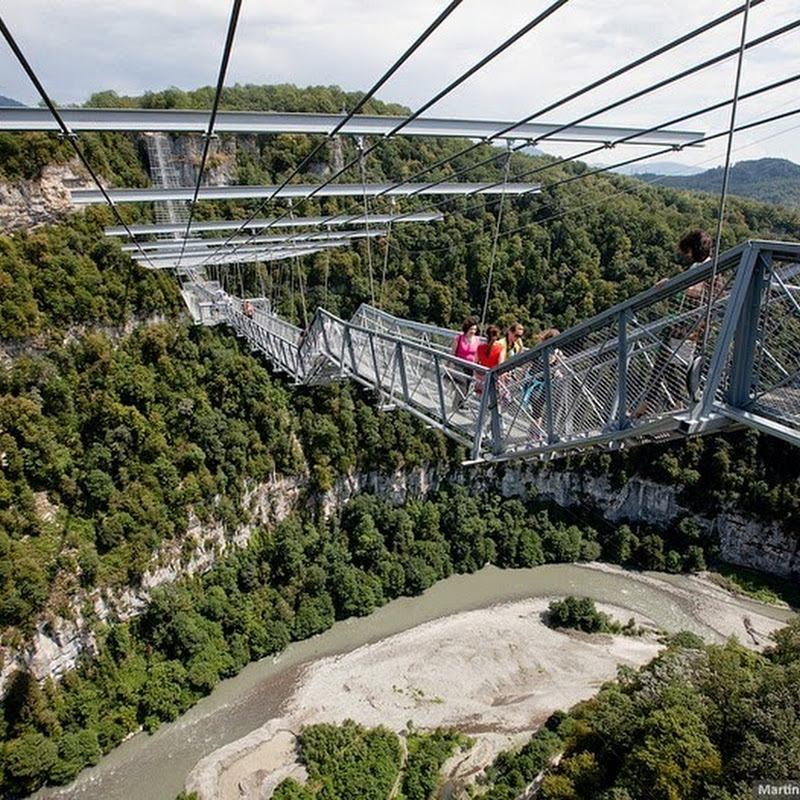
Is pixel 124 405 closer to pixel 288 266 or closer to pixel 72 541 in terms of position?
pixel 72 541

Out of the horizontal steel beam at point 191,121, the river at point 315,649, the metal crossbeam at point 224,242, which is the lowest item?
the river at point 315,649

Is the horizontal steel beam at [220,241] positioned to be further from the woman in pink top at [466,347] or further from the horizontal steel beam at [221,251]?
the woman in pink top at [466,347]

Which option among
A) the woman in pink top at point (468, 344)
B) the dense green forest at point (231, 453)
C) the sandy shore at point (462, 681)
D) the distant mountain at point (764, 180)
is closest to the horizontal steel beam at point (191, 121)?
the woman in pink top at point (468, 344)

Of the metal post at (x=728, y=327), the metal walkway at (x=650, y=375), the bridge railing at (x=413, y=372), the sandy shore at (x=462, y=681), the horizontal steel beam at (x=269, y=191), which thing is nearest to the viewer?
the metal post at (x=728, y=327)

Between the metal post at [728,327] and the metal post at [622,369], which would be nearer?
the metal post at [728,327]

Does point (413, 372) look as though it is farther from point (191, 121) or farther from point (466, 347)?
point (191, 121)

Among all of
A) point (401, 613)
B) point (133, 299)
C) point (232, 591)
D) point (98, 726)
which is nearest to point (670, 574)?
point (401, 613)

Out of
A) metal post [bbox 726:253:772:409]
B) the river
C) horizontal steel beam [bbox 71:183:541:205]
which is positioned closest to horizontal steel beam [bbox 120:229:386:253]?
horizontal steel beam [bbox 71:183:541:205]
